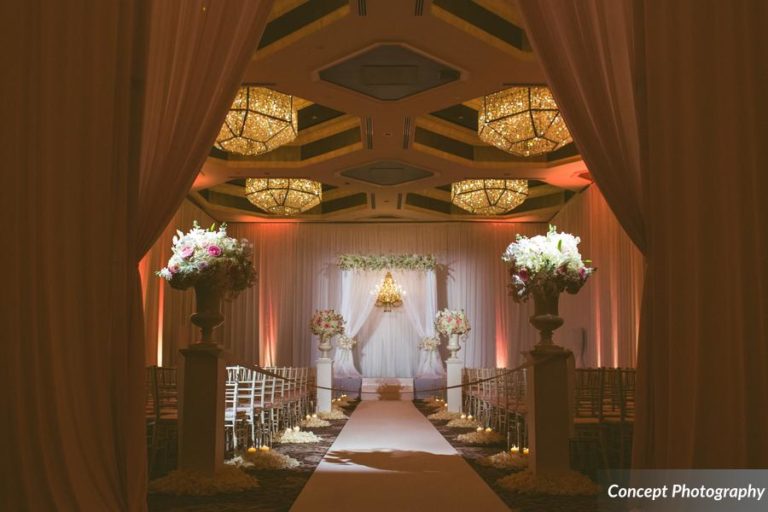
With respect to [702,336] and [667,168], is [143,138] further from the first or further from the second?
[702,336]

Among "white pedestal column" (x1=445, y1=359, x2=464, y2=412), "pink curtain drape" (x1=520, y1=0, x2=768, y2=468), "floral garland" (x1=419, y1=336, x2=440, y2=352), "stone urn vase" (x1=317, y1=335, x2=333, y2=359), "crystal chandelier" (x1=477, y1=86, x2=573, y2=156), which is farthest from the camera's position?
"floral garland" (x1=419, y1=336, x2=440, y2=352)

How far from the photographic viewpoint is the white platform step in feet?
57.7

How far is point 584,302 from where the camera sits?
16453 mm

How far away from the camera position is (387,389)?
58.1 ft

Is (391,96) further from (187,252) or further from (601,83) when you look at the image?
(601,83)

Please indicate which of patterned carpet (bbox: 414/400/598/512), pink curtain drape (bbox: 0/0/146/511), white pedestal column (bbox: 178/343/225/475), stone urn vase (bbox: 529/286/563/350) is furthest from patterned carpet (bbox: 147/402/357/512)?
stone urn vase (bbox: 529/286/563/350)

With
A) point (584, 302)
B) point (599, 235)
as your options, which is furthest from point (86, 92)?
point (584, 302)

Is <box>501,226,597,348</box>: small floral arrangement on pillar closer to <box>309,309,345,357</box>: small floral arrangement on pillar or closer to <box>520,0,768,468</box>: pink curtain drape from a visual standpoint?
<box>520,0,768,468</box>: pink curtain drape

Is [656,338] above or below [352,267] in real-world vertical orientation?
below

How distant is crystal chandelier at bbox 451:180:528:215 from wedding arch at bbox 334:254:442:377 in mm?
3140

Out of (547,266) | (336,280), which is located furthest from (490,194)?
(547,266)

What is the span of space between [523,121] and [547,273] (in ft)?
16.1

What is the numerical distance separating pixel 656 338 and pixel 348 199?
15.7 meters

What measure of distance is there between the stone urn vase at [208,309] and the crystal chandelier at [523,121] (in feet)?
19.7
